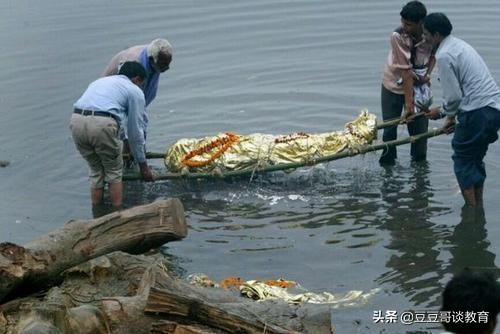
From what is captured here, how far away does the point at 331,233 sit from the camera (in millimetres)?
9891

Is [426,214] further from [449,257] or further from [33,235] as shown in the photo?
[33,235]

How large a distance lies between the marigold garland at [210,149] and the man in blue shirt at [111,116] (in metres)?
0.61

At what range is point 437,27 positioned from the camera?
362 inches

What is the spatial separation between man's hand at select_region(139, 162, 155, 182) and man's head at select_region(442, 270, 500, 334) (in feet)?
20.1

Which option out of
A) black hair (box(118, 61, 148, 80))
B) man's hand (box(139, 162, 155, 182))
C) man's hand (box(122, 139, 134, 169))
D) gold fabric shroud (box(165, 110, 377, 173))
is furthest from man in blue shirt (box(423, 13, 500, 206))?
man's hand (box(122, 139, 134, 169))

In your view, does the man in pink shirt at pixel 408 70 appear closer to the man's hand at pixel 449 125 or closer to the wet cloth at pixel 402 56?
the wet cloth at pixel 402 56

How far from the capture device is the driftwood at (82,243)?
7.02 meters

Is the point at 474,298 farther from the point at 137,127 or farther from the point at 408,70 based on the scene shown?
the point at 408,70

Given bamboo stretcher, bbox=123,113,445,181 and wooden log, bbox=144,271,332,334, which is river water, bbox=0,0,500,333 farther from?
wooden log, bbox=144,271,332,334

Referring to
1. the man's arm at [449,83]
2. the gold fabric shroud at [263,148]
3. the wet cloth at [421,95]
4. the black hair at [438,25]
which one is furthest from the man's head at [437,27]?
the gold fabric shroud at [263,148]

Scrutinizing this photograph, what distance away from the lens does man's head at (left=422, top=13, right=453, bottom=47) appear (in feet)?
30.1

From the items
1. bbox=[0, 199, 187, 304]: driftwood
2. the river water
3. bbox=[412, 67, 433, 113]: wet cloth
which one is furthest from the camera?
bbox=[412, 67, 433, 113]: wet cloth

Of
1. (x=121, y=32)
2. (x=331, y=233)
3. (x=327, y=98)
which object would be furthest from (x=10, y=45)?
(x=331, y=233)

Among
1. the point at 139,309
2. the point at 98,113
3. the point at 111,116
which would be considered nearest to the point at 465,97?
the point at 111,116
